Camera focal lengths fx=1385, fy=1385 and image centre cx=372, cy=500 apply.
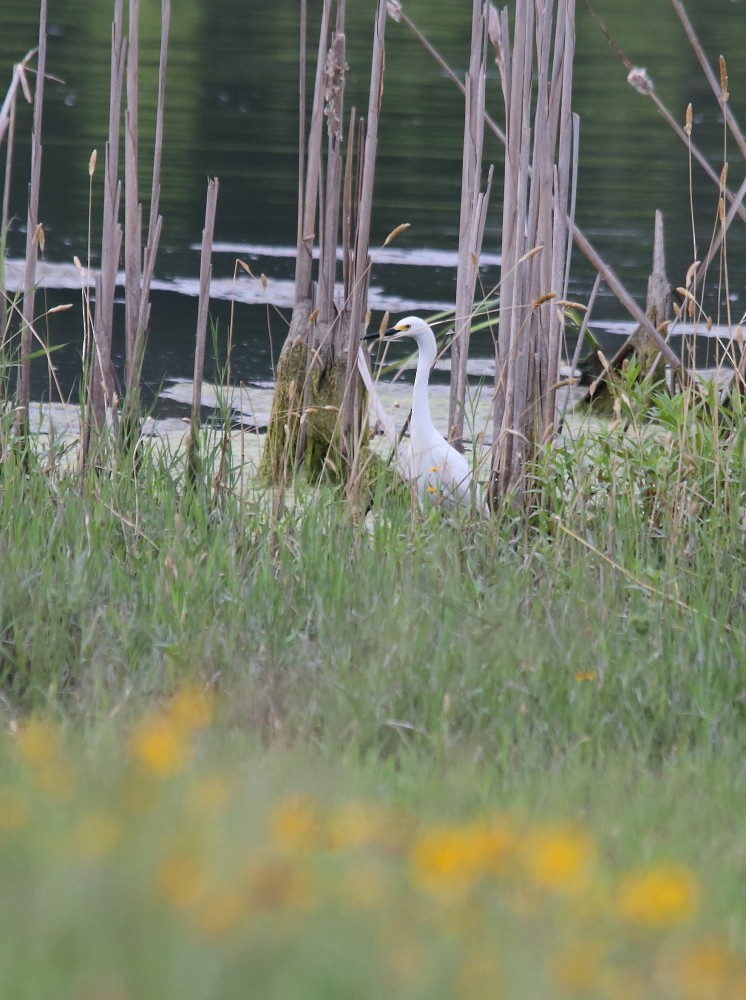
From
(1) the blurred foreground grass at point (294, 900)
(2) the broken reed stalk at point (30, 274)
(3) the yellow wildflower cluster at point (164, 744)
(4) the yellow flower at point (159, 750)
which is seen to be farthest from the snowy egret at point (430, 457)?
(1) the blurred foreground grass at point (294, 900)

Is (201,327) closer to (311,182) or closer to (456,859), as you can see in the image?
(311,182)

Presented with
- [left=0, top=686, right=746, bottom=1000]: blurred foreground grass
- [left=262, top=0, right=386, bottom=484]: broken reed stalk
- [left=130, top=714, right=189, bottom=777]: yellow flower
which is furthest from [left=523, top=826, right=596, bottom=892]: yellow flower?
[left=262, top=0, right=386, bottom=484]: broken reed stalk

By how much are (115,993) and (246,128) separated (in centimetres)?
1426

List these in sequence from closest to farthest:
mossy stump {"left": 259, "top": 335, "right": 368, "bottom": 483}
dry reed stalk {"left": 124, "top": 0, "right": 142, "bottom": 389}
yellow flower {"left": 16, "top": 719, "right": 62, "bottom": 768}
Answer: yellow flower {"left": 16, "top": 719, "right": 62, "bottom": 768} → dry reed stalk {"left": 124, "top": 0, "right": 142, "bottom": 389} → mossy stump {"left": 259, "top": 335, "right": 368, "bottom": 483}

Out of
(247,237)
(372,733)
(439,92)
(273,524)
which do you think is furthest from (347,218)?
(439,92)

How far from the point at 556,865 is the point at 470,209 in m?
3.03

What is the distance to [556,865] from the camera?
1276 millimetres

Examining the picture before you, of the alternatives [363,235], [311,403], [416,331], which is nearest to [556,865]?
[363,235]

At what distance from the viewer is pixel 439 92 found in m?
17.3

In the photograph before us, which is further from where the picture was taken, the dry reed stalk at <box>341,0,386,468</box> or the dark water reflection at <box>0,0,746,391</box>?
the dark water reflection at <box>0,0,746,391</box>

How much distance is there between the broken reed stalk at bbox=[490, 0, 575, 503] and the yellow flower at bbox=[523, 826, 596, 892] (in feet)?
7.70

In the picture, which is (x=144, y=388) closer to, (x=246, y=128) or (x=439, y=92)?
(x=246, y=128)

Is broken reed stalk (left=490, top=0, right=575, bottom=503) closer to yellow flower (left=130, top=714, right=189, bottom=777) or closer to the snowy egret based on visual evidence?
the snowy egret

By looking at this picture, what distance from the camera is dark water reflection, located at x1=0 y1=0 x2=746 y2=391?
30.8ft
